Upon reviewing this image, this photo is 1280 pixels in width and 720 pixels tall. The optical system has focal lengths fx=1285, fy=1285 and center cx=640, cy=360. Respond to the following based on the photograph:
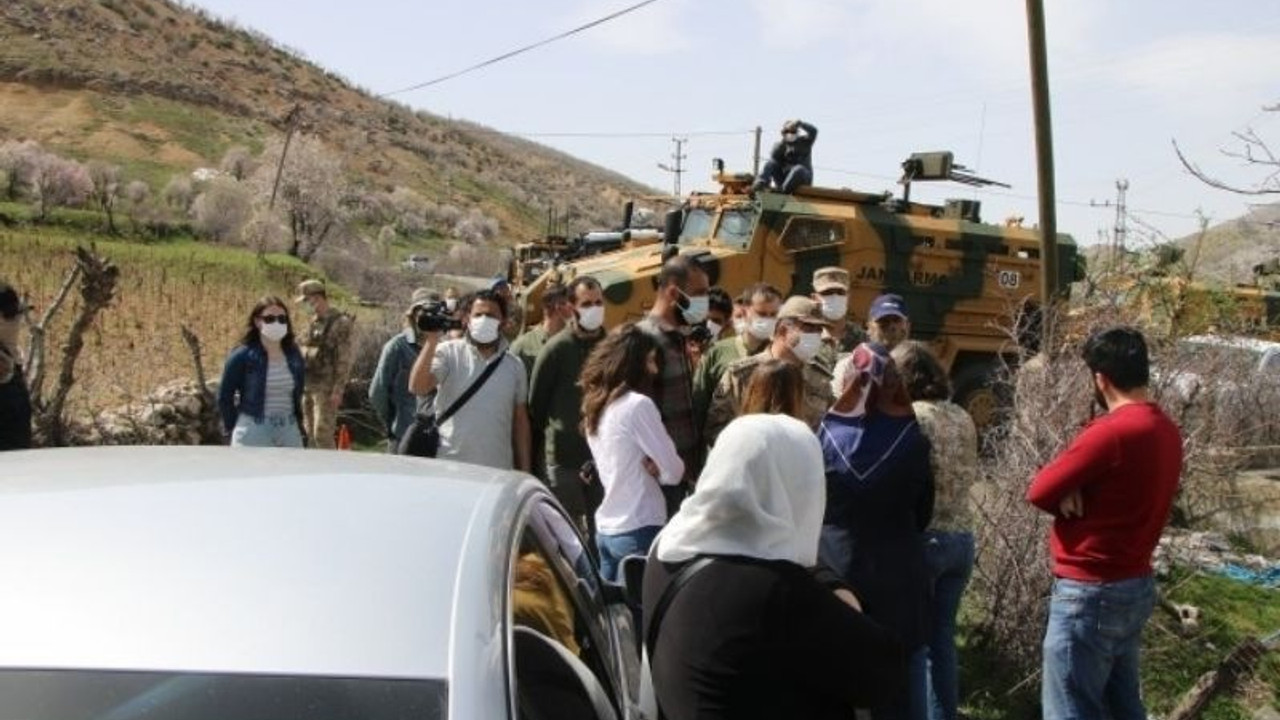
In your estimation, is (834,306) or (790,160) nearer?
(834,306)

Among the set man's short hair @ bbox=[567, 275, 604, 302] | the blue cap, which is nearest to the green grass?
the blue cap

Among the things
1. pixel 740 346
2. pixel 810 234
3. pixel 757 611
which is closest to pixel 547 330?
pixel 740 346

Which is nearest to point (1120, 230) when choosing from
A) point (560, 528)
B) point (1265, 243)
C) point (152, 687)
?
point (1265, 243)

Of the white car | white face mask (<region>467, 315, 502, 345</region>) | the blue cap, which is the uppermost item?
the blue cap

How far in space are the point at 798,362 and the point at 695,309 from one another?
0.84 m

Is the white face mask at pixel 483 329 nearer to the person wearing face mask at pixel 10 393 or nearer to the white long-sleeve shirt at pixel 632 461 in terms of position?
the white long-sleeve shirt at pixel 632 461

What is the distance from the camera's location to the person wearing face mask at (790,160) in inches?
523

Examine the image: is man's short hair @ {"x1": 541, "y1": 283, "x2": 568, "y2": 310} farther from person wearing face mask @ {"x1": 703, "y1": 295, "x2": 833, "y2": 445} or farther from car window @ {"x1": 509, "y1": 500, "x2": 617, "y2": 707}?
car window @ {"x1": 509, "y1": 500, "x2": 617, "y2": 707}

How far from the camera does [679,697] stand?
3145 millimetres

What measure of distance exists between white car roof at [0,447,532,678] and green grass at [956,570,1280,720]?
400cm

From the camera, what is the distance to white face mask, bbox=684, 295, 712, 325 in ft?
19.0

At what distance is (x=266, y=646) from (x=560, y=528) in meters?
1.60

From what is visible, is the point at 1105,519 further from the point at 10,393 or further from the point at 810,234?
the point at 810,234

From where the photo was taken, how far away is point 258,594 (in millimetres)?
1963
